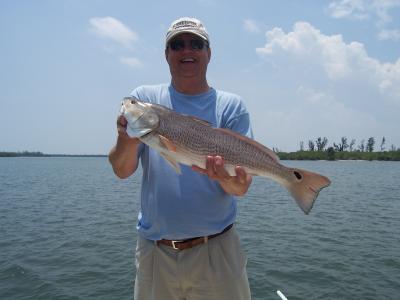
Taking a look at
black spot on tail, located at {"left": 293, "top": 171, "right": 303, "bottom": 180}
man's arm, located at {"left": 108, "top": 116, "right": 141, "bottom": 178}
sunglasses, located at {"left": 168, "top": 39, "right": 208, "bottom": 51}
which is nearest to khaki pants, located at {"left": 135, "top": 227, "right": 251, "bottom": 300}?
man's arm, located at {"left": 108, "top": 116, "right": 141, "bottom": 178}

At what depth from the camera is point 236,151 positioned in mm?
3592

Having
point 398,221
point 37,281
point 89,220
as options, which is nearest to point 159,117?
point 37,281

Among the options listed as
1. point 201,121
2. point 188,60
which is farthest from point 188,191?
point 188,60

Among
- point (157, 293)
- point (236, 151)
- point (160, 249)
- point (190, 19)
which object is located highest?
point (190, 19)

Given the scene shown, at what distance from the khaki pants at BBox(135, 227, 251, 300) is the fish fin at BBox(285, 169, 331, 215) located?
0.84 meters

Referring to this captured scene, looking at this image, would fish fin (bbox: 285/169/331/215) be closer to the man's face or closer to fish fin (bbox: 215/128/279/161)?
fish fin (bbox: 215/128/279/161)

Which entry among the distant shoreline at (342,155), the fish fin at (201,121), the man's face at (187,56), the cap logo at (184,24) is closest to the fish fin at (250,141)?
the fish fin at (201,121)

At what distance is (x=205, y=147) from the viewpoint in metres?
3.60

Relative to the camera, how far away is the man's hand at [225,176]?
346 cm

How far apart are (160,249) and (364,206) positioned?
22027 mm

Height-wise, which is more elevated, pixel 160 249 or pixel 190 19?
pixel 190 19

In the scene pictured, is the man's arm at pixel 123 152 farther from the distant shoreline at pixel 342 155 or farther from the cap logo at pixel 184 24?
the distant shoreline at pixel 342 155

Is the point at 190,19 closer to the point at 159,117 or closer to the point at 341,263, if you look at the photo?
the point at 159,117

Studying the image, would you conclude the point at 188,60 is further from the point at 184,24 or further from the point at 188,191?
the point at 188,191
